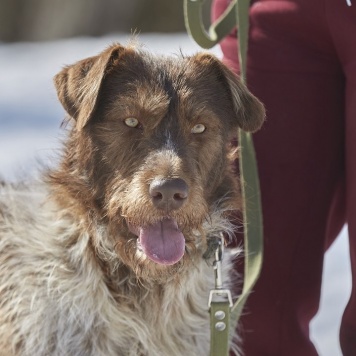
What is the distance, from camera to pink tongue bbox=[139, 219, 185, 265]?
3.42 meters

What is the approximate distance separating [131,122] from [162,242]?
0.42m

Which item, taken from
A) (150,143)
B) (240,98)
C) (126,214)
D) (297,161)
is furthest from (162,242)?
(297,161)

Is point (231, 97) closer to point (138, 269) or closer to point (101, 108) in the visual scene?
point (101, 108)

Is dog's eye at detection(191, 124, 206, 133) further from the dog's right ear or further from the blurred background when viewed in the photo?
the blurred background

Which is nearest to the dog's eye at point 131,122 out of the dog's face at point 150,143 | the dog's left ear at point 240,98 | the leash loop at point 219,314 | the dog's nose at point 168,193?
the dog's face at point 150,143

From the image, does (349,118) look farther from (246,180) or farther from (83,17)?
(83,17)

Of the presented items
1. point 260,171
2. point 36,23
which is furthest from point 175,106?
point 36,23

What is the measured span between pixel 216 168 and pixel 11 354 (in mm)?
962

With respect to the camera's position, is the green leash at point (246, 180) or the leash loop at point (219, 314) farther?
the green leash at point (246, 180)

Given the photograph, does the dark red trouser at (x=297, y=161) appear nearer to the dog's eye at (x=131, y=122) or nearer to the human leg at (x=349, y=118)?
the human leg at (x=349, y=118)

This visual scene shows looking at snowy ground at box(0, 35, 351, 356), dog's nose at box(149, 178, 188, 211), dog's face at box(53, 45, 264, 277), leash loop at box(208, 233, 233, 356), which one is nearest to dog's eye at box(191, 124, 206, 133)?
dog's face at box(53, 45, 264, 277)

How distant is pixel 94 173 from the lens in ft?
11.8

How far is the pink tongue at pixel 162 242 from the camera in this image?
11.2ft

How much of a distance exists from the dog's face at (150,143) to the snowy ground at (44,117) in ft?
1.02
